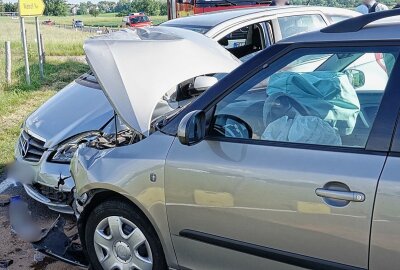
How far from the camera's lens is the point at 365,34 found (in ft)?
7.89

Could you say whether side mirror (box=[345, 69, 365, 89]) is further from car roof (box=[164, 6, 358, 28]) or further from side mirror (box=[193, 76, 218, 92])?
car roof (box=[164, 6, 358, 28])

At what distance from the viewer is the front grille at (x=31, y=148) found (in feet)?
15.1

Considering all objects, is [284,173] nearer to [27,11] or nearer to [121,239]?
[121,239]

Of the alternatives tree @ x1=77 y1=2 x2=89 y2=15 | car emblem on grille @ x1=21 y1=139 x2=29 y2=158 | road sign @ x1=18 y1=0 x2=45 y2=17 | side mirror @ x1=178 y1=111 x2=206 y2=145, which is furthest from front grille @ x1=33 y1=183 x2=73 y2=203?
tree @ x1=77 y1=2 x2=89 y2=15

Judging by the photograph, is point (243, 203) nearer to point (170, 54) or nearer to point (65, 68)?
point (170, 54)

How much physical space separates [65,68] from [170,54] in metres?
10.9

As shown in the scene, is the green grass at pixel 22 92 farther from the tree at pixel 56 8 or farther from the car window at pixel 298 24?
the tree at pixel 56 8

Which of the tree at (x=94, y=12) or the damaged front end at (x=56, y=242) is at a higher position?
the damaged front end at (x=56, y=242)

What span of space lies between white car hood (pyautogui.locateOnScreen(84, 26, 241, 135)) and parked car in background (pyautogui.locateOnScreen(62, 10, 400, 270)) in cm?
1

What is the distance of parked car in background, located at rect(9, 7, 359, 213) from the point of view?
4320mm

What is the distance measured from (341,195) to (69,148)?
2.82m

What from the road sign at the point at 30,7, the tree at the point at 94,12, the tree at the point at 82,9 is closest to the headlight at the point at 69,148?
the road sign at the point at 30,7

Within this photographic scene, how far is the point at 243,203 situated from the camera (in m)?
2.53

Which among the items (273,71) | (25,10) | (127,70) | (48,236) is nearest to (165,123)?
(127,70)
